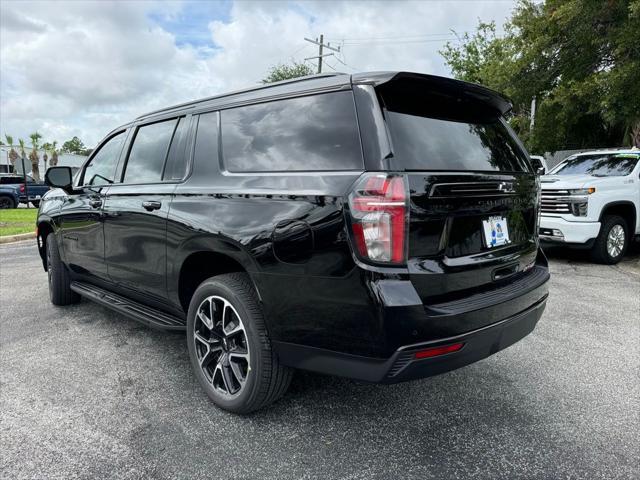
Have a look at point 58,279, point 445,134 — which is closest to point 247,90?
point 445,134

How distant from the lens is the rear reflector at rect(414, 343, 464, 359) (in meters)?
2.13

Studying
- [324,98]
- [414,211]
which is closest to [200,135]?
[324,98]

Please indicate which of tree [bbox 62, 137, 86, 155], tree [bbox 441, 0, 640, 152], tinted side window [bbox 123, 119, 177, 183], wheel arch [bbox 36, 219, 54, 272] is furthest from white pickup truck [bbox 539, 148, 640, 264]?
tree [bbox 62, 137, 86, 155]

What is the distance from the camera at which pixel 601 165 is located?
27.1ft

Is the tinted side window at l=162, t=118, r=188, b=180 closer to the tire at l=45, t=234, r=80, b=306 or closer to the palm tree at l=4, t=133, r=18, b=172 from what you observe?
the tire at l=45, t=234, r=80, b=306

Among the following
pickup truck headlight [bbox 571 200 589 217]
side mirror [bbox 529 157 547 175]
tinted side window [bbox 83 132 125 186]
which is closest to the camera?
side mirror [bbox 529 157 547 175]

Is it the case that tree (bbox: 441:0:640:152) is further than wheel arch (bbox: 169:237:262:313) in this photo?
Yes

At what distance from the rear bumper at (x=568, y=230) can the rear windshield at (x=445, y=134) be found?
16.1 feet

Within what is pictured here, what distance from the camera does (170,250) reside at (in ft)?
10.1

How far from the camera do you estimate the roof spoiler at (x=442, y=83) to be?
2307 millimetres

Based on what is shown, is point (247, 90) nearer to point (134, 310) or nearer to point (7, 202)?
point (134, 310)

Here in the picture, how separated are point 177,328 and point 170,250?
0.52 meters

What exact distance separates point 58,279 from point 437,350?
4.21 m

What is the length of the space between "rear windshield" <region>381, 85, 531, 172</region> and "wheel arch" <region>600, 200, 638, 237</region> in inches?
216
